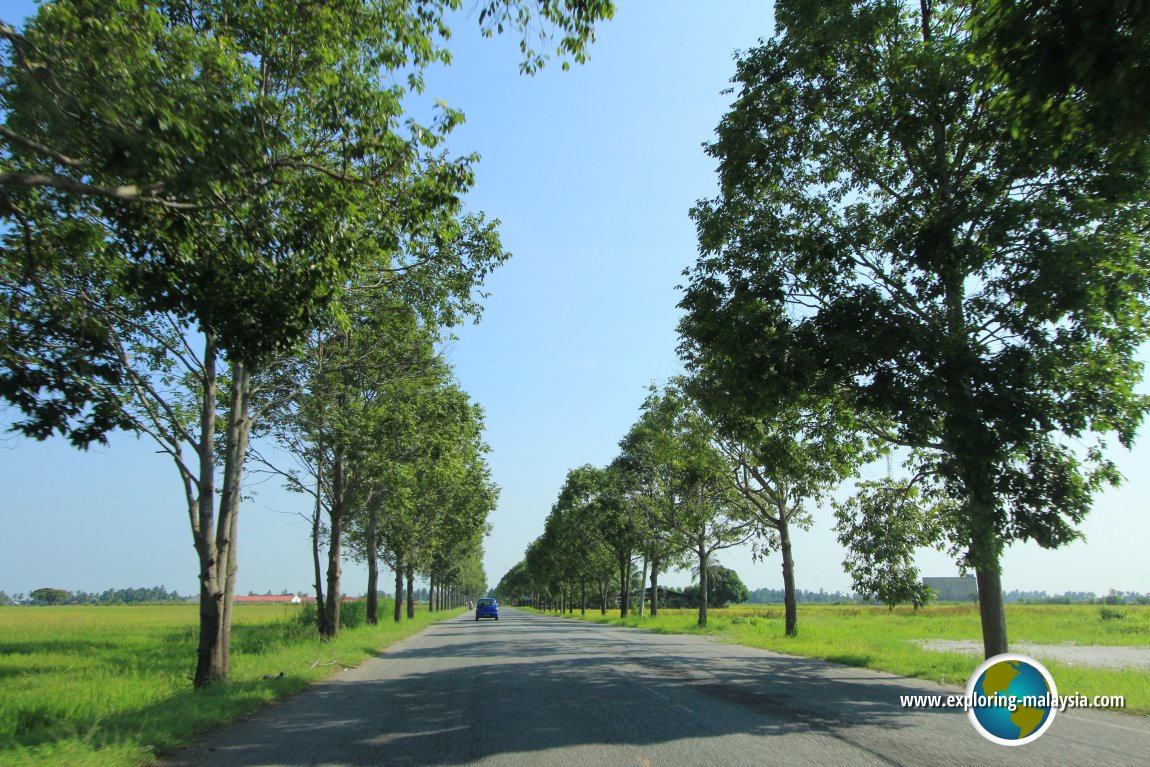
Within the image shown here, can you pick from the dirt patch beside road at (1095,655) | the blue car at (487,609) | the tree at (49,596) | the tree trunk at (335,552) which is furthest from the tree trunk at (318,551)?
the tree at (49,596)

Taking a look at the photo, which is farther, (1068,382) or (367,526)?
(367,526)

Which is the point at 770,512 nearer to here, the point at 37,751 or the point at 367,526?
the point at 367,526

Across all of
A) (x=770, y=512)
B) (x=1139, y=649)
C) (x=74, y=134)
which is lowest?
(x=1139, y=649)

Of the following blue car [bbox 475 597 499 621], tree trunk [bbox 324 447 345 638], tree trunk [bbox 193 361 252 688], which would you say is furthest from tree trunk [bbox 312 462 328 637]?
blue car [bbox 475 597 499 621]

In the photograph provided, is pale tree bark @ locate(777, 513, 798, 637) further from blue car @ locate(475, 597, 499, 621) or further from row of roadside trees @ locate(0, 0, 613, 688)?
blue car @ locate(475, 597, 499, 621)

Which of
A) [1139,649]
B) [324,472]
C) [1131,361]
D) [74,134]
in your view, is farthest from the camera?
[324,472]

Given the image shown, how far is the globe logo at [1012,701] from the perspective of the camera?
792 cm

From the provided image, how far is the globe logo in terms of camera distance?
7922 mm

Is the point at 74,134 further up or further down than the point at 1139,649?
further up

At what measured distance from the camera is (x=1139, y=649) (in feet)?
75.2

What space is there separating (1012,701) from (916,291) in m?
7.30

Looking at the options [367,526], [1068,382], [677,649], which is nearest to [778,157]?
[1068,382]

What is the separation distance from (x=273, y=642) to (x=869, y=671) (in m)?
16.5

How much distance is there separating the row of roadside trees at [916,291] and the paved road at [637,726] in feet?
11.7
